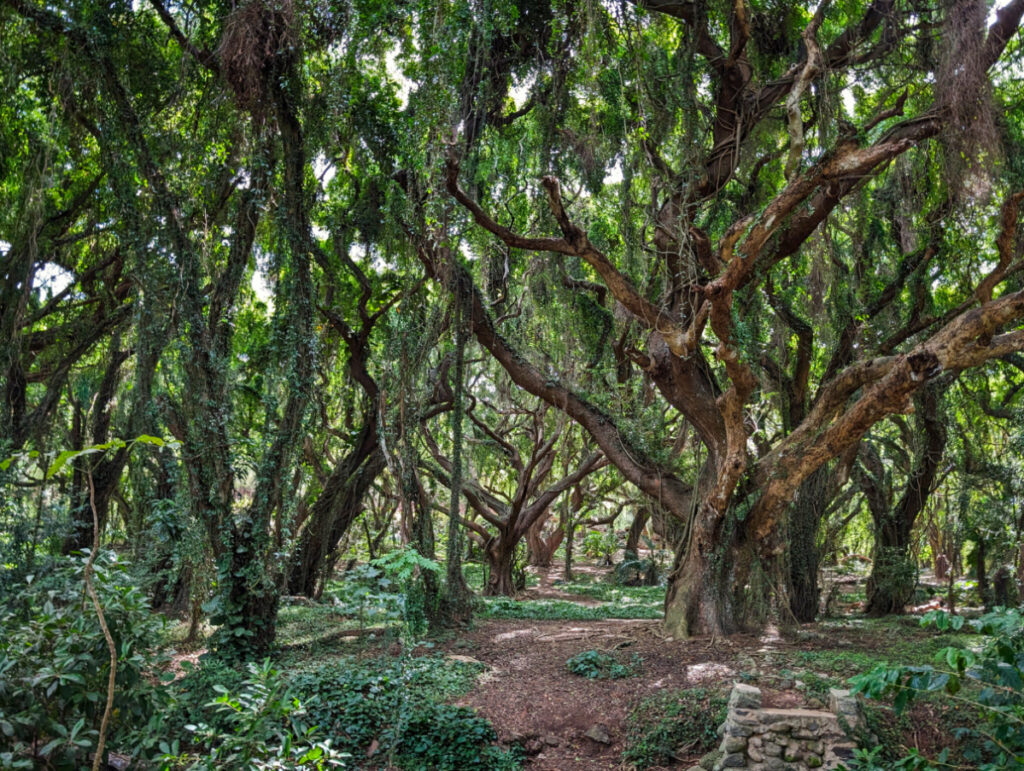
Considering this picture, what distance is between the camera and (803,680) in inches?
202

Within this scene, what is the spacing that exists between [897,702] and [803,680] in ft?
7.77

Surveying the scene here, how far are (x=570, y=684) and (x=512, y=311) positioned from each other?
489cm

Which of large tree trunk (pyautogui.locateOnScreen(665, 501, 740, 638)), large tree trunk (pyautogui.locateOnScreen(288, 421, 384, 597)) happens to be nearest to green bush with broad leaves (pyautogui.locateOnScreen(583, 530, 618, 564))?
large tree trunk (pyautogui.locateOnScreen(288, 421, 384, 597))

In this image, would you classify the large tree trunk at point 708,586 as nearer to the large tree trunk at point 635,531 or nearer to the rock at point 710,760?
the rock at point 710,760

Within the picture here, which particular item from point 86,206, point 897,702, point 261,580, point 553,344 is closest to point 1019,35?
point 553,344

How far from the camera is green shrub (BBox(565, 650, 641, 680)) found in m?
5.93

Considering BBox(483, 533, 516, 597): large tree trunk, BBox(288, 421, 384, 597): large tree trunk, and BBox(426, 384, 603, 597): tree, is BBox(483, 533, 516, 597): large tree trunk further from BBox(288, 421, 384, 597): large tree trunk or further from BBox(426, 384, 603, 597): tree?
BBox(288, 421, 384, 597): large tree trunk

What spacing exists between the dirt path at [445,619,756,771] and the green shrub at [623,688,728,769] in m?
0.10

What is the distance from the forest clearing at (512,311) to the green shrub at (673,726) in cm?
3

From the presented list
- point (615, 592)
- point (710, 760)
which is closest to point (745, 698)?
point (710, 760)

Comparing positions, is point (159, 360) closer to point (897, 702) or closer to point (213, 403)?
point (213, 403)

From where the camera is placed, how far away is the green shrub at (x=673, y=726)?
4742 millimetres

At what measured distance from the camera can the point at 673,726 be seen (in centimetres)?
489

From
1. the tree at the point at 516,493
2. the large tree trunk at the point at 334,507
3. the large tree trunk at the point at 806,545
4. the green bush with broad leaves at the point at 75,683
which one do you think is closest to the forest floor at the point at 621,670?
the large tree trunk at the point at 806,545
